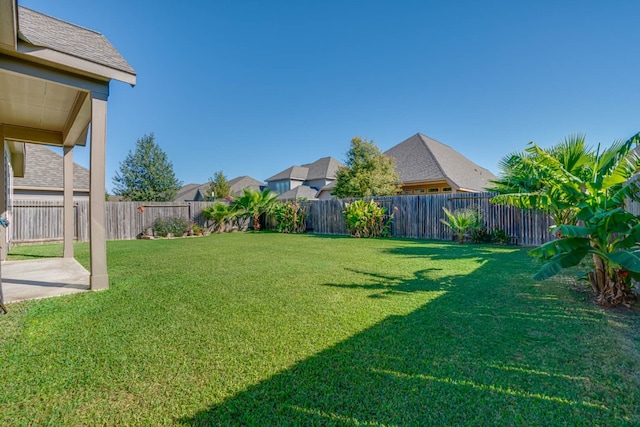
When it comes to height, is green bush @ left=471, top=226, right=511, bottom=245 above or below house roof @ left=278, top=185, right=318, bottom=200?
below

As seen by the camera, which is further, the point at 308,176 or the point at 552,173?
the point at 308,176

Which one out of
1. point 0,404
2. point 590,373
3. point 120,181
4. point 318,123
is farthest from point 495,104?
point 120,181

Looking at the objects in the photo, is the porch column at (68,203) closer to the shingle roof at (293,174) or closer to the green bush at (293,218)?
the green bush at (293,218)

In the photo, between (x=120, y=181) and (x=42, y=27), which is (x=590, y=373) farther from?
(x=120, y=181)

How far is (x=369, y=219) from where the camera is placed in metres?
12.5

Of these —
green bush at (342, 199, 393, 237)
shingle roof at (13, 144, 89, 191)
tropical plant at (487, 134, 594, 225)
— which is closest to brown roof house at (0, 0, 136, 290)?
tropical plant at (487, 134, 594, 225)

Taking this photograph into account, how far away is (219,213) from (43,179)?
28.0 feet

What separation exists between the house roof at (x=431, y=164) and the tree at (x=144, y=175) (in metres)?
22.4

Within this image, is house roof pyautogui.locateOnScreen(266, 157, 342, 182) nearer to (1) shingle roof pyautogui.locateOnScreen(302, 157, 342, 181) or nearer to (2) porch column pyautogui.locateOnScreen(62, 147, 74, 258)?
(1) shingle roof pyautogui.locateOnScreen(302, 157, 342, 181)

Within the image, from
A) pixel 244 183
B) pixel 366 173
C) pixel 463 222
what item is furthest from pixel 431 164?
pixel 244 183

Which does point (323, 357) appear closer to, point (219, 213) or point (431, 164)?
point (219, 213)

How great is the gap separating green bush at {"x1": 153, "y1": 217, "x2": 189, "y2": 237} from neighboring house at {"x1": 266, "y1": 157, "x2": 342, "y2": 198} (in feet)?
57.9

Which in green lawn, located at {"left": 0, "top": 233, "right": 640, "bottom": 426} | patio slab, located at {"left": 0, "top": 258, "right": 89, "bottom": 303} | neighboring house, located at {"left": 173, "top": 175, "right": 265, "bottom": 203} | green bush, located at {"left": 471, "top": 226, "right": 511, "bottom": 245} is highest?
neighboring house, located at {"left": 173, "top": 175, "right": 265, "bottom": 203}

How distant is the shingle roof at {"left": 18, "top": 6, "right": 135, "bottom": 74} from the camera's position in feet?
12.4
